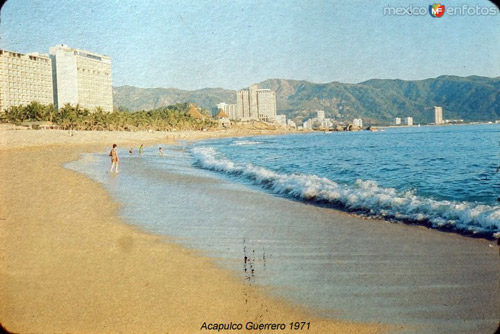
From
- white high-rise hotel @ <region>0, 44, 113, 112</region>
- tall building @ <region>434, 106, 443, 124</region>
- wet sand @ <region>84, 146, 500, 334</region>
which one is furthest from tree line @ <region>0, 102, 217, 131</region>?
tall building @ <region>434, 106, 443, 124</region>

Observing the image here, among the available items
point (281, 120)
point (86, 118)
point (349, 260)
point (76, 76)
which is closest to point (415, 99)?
point (86, 118)

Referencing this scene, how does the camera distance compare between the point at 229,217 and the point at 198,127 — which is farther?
the point at 198,127

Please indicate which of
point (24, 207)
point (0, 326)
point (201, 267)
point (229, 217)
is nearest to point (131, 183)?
point (24, 207)

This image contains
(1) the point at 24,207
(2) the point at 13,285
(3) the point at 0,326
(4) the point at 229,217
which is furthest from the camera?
(1) the point at 24,207

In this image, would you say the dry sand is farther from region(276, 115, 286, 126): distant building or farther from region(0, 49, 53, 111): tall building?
region(276, 115, 286, 126): distant building

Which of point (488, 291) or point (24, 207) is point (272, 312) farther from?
point (24, 207)

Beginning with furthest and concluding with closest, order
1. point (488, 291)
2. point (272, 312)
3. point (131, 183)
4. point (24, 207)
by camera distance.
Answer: point (131, 183) < point (24, 207) < point (488, 291) < point (272, 312)

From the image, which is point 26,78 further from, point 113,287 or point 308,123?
point 113,287
